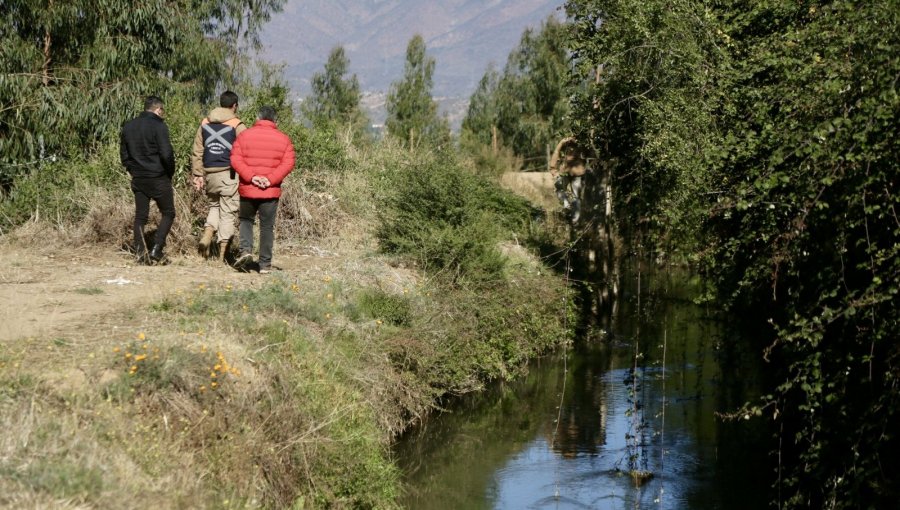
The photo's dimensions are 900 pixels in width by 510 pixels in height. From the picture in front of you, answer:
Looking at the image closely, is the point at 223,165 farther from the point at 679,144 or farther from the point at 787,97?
the point at 787,97

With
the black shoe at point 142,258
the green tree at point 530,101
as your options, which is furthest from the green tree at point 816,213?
the green tree at point 530,101

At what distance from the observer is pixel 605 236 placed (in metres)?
18.8

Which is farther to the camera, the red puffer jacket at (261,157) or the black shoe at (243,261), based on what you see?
the black shoe at (243,261)

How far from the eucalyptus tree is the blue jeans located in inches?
224

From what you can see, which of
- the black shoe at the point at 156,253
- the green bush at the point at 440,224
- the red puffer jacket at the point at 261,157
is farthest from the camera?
the green bush at the point at 440,224

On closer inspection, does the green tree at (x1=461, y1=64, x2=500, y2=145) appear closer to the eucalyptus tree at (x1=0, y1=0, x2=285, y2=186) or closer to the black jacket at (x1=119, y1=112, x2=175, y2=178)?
the eucalyptus tree at (x1=0, y1=0, x2=285, y2=186)

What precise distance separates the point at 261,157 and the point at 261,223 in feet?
2.61

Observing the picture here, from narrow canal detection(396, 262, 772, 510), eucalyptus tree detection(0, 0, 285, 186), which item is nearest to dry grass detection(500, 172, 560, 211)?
eucalyptus tree detection(0, 0, 285, 186)

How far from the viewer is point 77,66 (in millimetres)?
20656

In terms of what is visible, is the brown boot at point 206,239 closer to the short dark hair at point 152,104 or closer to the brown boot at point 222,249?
the brown boot at point 222,249

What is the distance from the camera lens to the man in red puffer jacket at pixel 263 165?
12.7 m

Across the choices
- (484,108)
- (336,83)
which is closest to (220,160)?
(484,108)

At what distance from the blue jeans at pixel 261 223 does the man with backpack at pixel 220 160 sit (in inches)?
10.1

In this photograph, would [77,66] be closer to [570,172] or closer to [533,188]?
[570,172]
